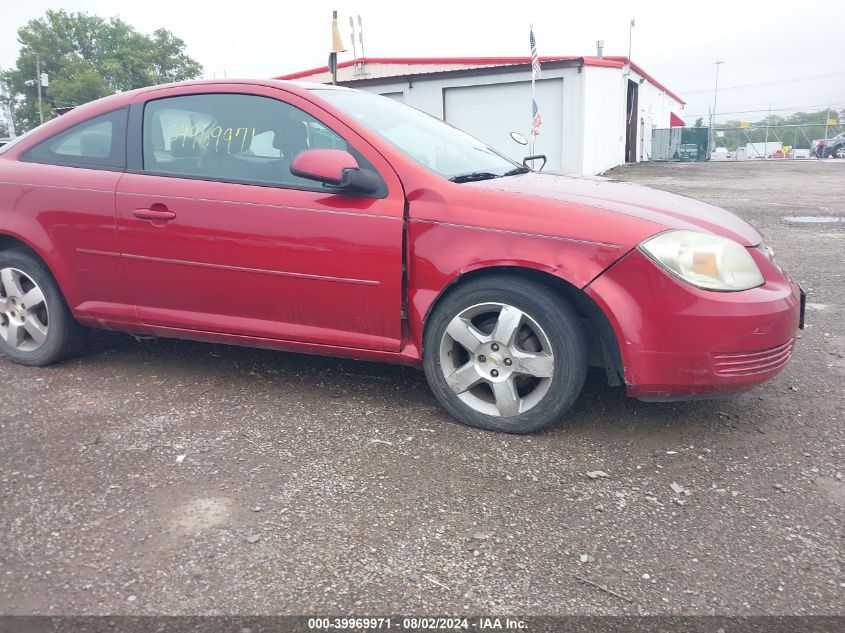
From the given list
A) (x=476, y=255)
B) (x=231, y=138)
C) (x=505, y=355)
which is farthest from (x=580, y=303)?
(x=231, y=138)

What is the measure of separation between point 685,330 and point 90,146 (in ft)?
10.4

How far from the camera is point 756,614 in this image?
2.02m

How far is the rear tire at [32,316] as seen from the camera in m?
3.99

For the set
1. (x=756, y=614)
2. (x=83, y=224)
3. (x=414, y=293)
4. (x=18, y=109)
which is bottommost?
(x=756, y=614)

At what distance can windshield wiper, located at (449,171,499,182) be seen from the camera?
3412 millimetres

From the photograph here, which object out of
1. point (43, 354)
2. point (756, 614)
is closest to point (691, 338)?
point (756, 614)

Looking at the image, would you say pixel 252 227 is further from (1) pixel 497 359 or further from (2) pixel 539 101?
(2) pixel 539 101

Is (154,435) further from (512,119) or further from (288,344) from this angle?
(512,119)

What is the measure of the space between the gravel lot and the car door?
1.46ft

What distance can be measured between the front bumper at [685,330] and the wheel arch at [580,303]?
84 millimetres

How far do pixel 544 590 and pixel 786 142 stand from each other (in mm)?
43690

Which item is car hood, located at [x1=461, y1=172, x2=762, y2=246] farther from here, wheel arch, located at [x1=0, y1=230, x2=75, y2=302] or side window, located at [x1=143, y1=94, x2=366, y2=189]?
wheel arch, located at [x1=0, y1=230, x2=75, y2=302]

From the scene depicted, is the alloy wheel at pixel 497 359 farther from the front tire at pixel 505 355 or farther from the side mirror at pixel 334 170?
the side mirror at pixel 334 170

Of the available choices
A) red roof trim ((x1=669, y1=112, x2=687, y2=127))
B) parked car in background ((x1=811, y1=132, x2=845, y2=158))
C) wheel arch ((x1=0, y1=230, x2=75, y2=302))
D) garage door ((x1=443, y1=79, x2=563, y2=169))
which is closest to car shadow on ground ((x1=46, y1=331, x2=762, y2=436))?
wheel arch ((x1=0, y1=230, x2=75, y2=302))
